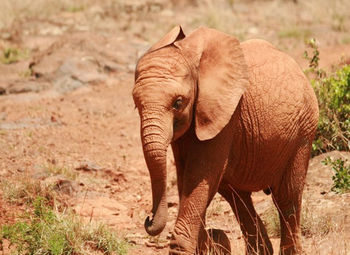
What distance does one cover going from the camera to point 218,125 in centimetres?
528

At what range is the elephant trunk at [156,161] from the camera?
16.0ft

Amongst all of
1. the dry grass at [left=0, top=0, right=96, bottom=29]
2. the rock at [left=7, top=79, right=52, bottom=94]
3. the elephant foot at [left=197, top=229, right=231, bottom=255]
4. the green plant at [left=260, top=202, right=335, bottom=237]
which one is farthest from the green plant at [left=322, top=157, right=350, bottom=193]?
the dry grass at [left=0, top=0, right=96, bottom=29]

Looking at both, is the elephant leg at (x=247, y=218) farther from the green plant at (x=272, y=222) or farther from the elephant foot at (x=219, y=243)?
the green plant at (x=272, y=222)

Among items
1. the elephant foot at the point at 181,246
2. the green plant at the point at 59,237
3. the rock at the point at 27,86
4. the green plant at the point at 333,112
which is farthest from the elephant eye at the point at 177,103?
the rock at the point at 27,86

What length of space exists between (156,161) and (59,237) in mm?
1682

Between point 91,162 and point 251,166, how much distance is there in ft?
12.7

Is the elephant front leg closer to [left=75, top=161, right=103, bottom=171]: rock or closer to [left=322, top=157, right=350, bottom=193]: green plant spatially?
[left=322, top=157, right=350, bottom=193]: green plant

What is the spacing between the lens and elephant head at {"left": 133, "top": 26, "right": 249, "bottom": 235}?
4.95 m

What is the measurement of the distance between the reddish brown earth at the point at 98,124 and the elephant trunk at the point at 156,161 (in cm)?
131

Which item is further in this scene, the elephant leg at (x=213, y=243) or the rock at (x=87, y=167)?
the rock at (x=87, y=167)

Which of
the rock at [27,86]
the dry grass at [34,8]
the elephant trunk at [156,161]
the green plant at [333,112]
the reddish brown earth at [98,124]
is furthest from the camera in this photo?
the dry grass at [34,8]

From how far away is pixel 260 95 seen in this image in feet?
18.8

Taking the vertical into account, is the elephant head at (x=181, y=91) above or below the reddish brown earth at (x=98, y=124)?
above

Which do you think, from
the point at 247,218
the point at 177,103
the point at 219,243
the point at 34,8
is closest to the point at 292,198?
the point at 247,218
